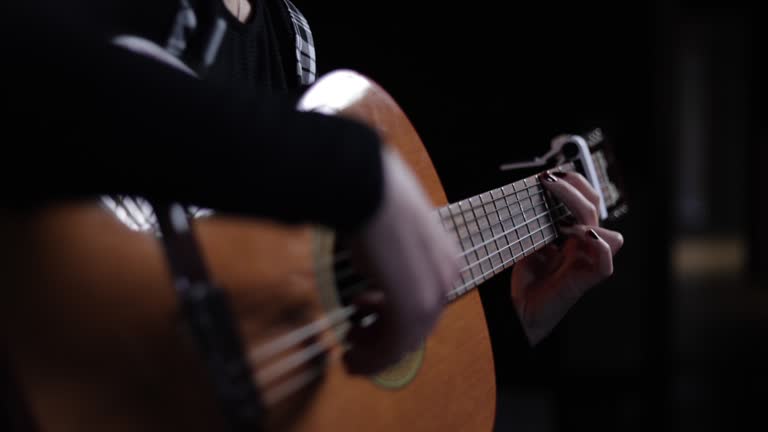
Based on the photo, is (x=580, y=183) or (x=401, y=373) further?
(x=580, y=183)

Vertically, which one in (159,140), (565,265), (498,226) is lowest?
(565,265)

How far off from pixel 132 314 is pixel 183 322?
33 millimetres

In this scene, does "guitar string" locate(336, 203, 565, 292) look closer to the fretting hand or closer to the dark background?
the fretting hand

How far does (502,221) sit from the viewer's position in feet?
2.32

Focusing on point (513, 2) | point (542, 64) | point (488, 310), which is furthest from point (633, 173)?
point (488, 310)

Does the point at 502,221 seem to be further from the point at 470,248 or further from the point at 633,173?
the point at 633,173

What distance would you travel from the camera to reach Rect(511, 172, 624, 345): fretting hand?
0.82 meters

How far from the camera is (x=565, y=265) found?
845mm

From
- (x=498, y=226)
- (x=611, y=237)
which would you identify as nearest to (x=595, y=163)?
(x=611, y=237)

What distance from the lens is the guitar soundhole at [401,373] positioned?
1.88ft

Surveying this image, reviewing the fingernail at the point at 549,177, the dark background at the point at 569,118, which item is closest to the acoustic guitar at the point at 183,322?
the fingernail at the point at 549,177

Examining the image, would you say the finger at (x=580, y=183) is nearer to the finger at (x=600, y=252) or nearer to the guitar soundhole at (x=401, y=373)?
the finger at (x=600, y=252)

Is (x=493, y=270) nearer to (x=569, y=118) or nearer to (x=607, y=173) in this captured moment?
(x=607, y=173)

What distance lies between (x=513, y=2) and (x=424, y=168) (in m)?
1.63
